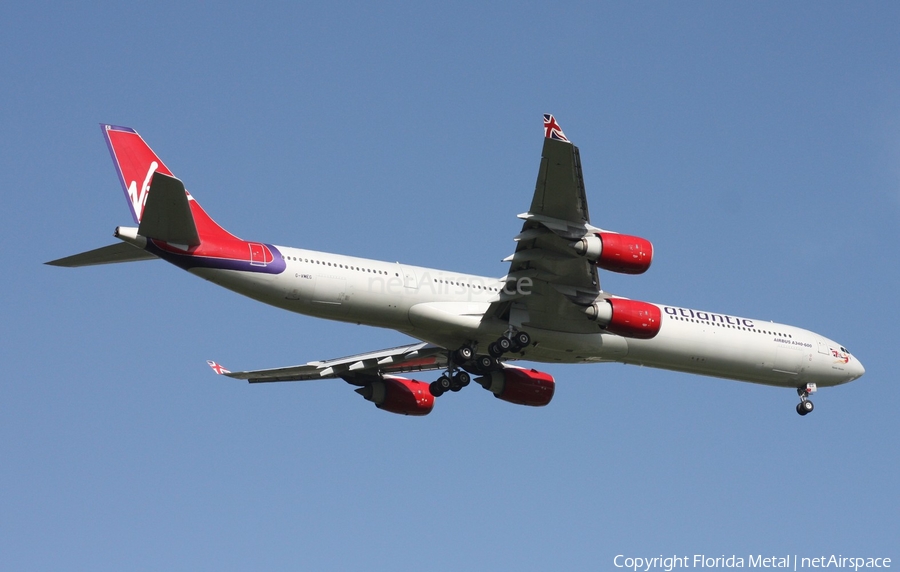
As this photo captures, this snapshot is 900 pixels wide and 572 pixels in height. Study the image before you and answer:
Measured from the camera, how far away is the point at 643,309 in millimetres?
27625

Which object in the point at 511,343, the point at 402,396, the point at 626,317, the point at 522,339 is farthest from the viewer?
the point at 402,396

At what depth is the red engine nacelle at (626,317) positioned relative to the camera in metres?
27.4

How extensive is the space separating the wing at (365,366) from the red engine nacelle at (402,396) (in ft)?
1.62

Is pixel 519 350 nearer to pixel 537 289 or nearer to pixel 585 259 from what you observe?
pixel 537 289

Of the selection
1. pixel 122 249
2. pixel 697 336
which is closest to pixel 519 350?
pixel 697 336

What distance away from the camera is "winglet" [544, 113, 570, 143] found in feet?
72.9

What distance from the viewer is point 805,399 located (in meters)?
32.7

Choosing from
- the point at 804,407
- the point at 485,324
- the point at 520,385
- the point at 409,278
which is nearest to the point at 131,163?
the point at 409,278

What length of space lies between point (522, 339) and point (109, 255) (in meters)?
11.0

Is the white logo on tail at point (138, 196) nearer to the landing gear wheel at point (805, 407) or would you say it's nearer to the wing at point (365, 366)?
the wing at point (365, 366)

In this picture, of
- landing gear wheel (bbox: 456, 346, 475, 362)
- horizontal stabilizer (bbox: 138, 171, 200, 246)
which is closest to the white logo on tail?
horizontal stabilizer (bbox: 138, 171, 200, 246)

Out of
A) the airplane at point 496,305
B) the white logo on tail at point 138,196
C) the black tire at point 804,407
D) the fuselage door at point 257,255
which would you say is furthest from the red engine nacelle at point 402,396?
the black tire at point 804,407

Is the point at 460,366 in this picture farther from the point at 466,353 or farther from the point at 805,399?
the point at 805,399

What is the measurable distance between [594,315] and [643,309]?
136 centimetres
